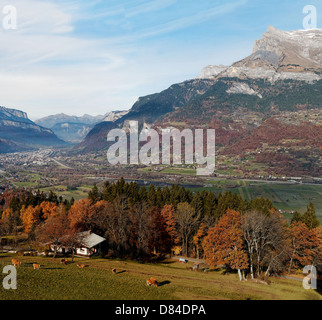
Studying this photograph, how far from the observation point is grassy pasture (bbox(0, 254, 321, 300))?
25625 millimetres

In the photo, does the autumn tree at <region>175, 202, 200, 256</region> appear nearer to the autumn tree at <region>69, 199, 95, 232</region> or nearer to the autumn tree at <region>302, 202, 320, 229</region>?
the autumn tree at <region>69, 199, 95, 232</region>

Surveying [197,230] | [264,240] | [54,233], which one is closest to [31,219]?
[54,233]

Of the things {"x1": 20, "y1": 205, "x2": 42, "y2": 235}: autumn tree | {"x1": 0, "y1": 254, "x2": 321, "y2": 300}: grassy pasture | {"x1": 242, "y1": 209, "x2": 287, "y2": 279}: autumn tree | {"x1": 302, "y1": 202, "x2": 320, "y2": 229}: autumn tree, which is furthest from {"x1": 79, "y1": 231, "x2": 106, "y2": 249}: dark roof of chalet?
{"x1": 302, "y1": 202, "x2": 320, "y2": 229}: autumn tree

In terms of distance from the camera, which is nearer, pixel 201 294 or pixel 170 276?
pixel 201 294

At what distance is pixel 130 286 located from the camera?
95.9 ft

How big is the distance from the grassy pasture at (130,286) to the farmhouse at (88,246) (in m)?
8.17

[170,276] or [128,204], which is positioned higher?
[128,204]
